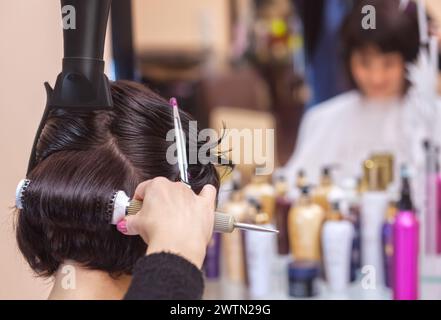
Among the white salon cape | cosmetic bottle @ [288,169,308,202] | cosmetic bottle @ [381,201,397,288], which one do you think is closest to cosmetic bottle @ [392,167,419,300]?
cosmetic bottle @ [381,201,397,288]

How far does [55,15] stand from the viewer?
1073mm

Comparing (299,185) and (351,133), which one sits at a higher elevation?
(351,133)

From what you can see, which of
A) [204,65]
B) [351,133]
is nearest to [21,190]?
[351,133]

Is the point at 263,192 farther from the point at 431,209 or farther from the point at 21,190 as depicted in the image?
the point at 21,190

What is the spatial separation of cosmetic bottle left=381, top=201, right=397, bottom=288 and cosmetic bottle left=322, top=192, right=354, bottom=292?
9 cm

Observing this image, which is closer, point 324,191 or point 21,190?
point 21,190

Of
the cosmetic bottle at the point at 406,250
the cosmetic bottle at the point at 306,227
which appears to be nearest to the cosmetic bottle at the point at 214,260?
the cosmetic bottle at the point at 306,227

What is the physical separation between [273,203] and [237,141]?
0.47 metres

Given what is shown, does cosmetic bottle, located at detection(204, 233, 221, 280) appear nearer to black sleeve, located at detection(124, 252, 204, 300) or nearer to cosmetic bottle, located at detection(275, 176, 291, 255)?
cosmetic bottle, located at detection(275, 176, 291, 255)

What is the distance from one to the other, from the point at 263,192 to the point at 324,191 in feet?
0.57

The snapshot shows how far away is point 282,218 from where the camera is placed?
1.84 metres

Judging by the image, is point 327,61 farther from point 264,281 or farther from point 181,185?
point 181,185

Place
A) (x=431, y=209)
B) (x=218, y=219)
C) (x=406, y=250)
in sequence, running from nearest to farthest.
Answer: (x=218, y=219) < (x=406, y=250) < (x=431, y=209)

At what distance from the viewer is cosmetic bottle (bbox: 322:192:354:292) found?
169 cm
